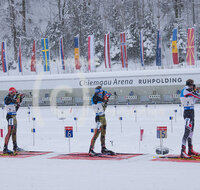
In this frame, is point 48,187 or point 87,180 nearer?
point 48,187

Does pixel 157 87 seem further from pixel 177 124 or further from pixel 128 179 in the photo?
pixel 128 179

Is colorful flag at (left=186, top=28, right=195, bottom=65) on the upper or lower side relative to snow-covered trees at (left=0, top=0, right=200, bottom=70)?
lower

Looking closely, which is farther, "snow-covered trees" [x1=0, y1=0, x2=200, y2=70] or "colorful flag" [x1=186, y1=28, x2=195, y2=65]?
"snow-covered trees" [x1=0, y1=0, x2=200, y2=70]

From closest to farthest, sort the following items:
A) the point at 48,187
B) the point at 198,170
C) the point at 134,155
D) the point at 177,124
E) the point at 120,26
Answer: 1. the point at 48,187
2. the point at 198,170
3. the point at 134,155
4. the point at 177,124
5. the point at 120,26

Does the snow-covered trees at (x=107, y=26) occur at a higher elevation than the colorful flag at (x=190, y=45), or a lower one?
higher

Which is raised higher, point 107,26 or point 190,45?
point 107,26

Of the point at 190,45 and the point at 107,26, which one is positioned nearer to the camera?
the point at 190,45

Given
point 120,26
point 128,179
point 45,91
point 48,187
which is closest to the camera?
point 48,187

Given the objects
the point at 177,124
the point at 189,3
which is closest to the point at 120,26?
the point at 189,3

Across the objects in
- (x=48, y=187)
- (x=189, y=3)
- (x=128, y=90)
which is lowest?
(x=48, y=187)

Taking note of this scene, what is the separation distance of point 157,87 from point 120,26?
1315 inches

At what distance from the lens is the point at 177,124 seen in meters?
21.5

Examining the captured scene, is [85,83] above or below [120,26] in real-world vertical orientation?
below

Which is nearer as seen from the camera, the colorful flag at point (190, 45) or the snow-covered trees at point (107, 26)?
the colorful flag at point (190, 45)
